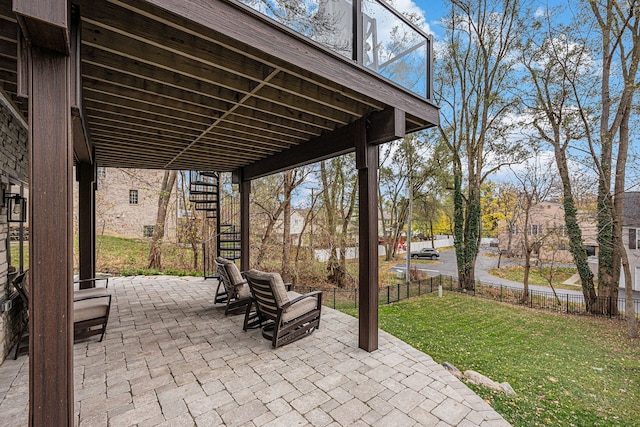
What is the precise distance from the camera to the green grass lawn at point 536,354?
3526 mm

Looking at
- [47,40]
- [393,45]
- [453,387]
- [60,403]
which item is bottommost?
[453,387]

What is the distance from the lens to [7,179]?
3.17 m

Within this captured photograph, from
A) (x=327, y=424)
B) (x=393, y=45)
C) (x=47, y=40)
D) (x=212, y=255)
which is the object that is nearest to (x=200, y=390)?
(x=327, y=424)

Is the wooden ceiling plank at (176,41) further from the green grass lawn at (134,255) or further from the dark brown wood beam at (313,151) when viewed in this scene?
the green grass lawn at (134,255)

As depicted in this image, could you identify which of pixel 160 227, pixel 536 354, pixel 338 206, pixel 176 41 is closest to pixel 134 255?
pixel 160 227

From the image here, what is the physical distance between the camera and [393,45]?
3.27 meters

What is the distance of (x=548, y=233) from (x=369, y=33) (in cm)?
1062

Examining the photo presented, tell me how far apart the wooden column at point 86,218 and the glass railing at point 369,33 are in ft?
17.0

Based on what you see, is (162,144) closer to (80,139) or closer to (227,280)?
(80,139)

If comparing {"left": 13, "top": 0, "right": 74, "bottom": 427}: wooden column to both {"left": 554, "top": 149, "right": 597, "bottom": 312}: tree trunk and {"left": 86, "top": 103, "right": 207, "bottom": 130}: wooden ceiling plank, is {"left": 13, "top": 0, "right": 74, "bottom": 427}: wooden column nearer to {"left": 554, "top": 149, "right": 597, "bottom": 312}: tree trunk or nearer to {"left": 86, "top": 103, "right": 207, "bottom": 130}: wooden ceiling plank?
{"left": 86, "top": 103, "right": 207, "bottom": 130}: wooden ceiling plank

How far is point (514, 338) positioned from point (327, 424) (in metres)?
6.55

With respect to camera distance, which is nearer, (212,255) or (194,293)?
(194,293)

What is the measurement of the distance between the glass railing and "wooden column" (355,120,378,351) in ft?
2.47

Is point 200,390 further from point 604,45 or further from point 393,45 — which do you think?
point 604,45
